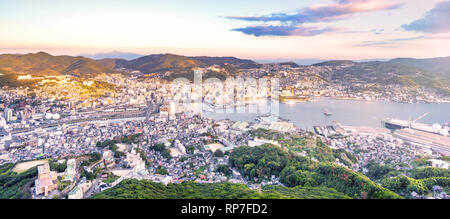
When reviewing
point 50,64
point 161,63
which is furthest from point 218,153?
point 50,64

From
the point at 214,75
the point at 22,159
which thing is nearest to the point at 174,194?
the point at 22,159

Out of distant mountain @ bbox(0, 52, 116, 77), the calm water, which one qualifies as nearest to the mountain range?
distant mountain @ bbox(0, 52, 116, 77)

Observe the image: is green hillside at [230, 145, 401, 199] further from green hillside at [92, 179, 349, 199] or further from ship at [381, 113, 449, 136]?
ship at [381, 113, 449, 136]

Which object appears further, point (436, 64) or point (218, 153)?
point (436, 64)

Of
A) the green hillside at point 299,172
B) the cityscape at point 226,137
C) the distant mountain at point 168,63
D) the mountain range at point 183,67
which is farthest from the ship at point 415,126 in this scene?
the distant mountain at point 168,63

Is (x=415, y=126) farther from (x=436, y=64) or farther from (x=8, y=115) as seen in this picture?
(x=436, y=64)

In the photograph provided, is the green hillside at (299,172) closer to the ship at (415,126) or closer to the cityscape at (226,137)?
the cityscape at (226,137)
